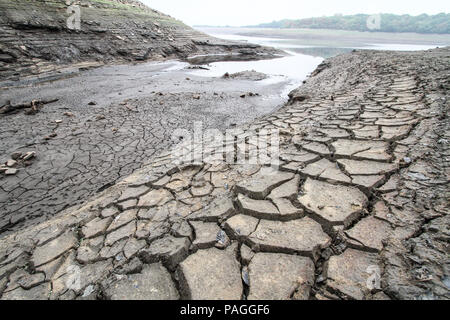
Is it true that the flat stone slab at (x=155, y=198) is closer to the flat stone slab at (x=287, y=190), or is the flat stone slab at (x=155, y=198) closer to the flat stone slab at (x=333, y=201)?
the flat stone slab at (x=287, y=190)

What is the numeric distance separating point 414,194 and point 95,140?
4.01 m

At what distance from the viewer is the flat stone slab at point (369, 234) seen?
1171mm

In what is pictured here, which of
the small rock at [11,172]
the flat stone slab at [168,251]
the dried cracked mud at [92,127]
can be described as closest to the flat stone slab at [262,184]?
the flat stone slab at [168,251]

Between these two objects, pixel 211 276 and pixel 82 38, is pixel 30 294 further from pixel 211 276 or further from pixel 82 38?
pixel 82 38

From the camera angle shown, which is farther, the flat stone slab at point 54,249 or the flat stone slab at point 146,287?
the flat stone slab at point 54,249

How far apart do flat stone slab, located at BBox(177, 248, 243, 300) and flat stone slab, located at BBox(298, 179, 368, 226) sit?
0.59 metres

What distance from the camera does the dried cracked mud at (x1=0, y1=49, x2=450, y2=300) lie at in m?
1.08

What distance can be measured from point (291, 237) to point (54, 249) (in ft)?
4.79

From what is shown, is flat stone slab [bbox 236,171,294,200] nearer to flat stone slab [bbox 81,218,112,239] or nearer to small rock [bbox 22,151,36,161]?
flat stone slab [bbox 81,218,112,239]

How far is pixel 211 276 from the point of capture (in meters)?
1.16

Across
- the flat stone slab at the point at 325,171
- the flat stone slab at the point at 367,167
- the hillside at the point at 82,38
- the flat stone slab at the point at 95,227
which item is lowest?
the flat stone slab at the point at 95,227

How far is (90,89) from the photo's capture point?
7.07 m
